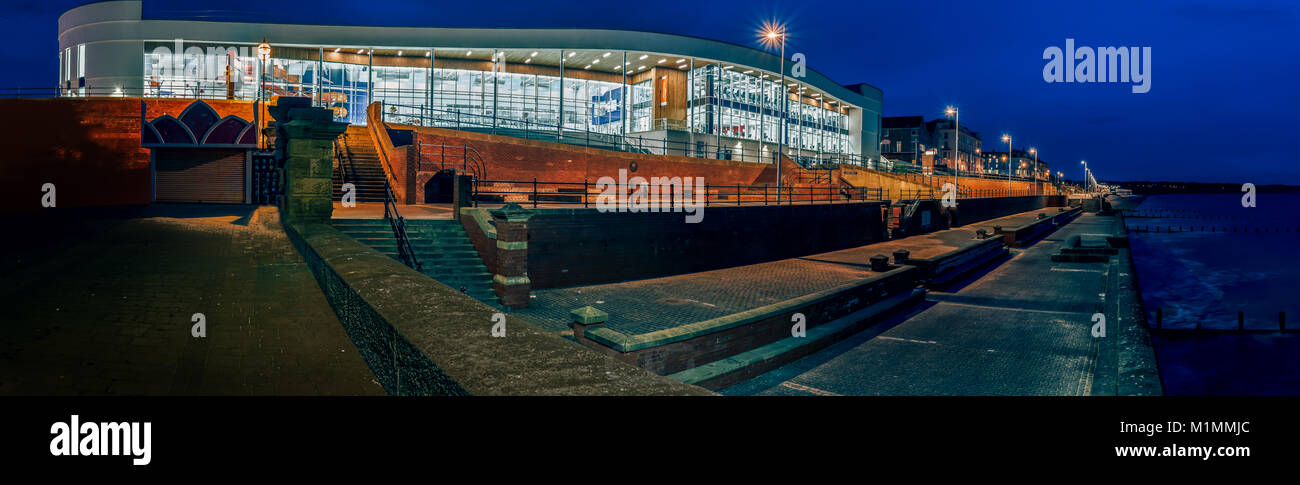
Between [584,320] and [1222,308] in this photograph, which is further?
[1222,308]

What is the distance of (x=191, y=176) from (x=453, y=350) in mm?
25527

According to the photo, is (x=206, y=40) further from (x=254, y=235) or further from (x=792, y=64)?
(x=792, y=64)

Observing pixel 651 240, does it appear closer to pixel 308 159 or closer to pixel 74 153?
pixel 308 159

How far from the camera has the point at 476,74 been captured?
1730 inches

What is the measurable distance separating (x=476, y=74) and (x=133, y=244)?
118ft

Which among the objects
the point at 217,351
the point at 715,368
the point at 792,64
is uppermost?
the point at 792,64

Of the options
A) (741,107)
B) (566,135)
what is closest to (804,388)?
(566,135)

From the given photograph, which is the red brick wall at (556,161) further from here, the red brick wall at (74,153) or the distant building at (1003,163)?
the distant building at (1003,163)

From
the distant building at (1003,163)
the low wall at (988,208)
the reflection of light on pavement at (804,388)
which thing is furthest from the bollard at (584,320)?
the distant building at (1003,163)

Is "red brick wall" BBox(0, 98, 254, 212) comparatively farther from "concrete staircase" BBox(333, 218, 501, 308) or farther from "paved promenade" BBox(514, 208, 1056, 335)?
"paved promenade" BBox(514, 208, 1056, 335)

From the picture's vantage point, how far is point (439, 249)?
1380 centimetres

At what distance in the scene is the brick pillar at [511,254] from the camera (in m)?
12.3

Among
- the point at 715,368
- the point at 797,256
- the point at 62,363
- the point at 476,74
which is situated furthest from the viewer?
the point at 476,74
